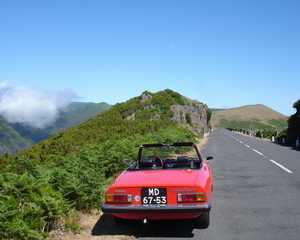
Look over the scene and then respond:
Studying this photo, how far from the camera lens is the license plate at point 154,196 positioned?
4809 mm

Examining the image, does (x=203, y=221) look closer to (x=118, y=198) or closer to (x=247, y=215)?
(x=247, y=215)

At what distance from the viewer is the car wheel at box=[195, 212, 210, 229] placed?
202 inches

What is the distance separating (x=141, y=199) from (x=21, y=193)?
1.94 meters

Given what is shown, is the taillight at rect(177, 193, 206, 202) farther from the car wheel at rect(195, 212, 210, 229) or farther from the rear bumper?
the car wheel at rect(195, 212, 210, 229)

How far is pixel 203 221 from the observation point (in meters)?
5.17

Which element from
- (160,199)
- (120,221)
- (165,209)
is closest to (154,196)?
(160,199)

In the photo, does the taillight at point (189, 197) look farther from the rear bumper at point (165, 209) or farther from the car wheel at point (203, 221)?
the car wheel at point (203, 221)

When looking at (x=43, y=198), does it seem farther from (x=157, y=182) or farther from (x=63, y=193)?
(x=157, y=182)

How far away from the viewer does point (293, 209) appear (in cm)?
634

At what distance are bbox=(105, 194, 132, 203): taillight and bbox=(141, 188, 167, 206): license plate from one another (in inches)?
9.1

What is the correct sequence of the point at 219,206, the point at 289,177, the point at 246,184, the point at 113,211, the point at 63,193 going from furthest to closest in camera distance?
the point at 289,177, the point at 246,184, the point at 219,206, the point at 63,193, the point at 113,211

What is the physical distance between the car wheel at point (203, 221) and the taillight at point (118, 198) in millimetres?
1222

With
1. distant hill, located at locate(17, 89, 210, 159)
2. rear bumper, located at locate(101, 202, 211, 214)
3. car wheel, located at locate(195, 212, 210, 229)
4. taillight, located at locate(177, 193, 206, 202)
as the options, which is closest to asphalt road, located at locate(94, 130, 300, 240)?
car wheel, located at locate(195, 212, 210, 229)

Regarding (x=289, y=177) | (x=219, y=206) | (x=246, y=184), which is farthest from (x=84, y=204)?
(x=289, y=177)
